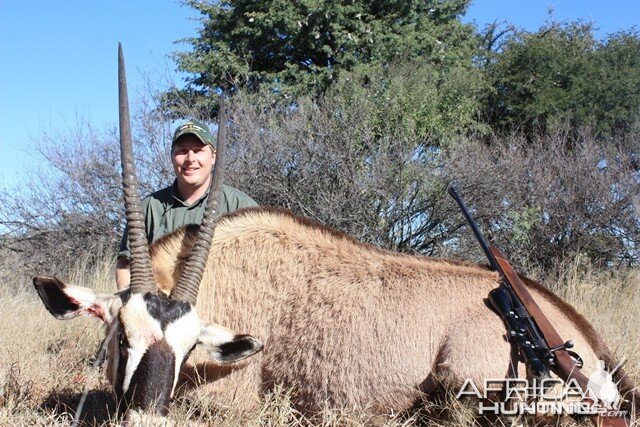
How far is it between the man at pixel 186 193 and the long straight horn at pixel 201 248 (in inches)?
38.5

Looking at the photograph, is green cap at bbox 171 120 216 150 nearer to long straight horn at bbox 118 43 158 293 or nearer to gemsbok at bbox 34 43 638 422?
gemsbok at bbox 34 43 638 422

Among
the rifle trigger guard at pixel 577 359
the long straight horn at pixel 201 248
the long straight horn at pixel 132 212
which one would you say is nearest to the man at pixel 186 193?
the long straight horn at pixel 201 248

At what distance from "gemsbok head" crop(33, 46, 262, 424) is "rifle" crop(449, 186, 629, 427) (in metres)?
1.39

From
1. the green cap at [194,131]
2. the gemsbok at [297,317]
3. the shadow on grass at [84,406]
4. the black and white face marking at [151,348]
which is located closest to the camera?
the black and white face marking at [151,348]

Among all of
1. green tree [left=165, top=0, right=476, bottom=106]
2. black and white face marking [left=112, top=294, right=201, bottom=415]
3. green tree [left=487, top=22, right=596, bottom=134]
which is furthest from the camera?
green tree [left=487, top=22, right=596, bottom=134]

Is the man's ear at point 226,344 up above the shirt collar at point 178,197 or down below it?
below

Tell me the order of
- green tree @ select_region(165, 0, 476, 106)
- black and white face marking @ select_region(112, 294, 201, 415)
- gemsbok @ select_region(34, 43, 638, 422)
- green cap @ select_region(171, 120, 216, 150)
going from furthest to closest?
green tree @ select_region(165, 0, 476, 106), green cap @ select_region(171, 120, 216, 150), gemsbok @ select_region(34, 43, 638, 422), black and white face marking @ select_region(112, 294, 201, 415)

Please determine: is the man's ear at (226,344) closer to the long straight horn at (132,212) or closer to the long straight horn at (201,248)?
the long straight horn at (201,248)

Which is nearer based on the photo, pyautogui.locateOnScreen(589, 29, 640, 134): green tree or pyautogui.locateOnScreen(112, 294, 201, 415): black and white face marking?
pyautogui.locateOnScreen(112, 294, 201, 415): black and white face marking

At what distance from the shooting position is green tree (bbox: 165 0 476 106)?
1522cm

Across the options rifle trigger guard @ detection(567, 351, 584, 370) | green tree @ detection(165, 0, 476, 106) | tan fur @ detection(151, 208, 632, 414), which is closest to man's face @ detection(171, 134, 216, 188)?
tan fur @ detection(151, 208, 632, 414)

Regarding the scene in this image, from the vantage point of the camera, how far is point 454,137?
11.2m

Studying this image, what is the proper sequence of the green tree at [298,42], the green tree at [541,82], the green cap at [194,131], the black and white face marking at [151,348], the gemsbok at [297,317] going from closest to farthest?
the black and white face marking at [151,348], the gemsbok at [297,317], the green cap at [194,131], the green tree at [298,42], the green tree at [541,82]

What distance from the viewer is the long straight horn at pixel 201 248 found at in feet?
12.3
